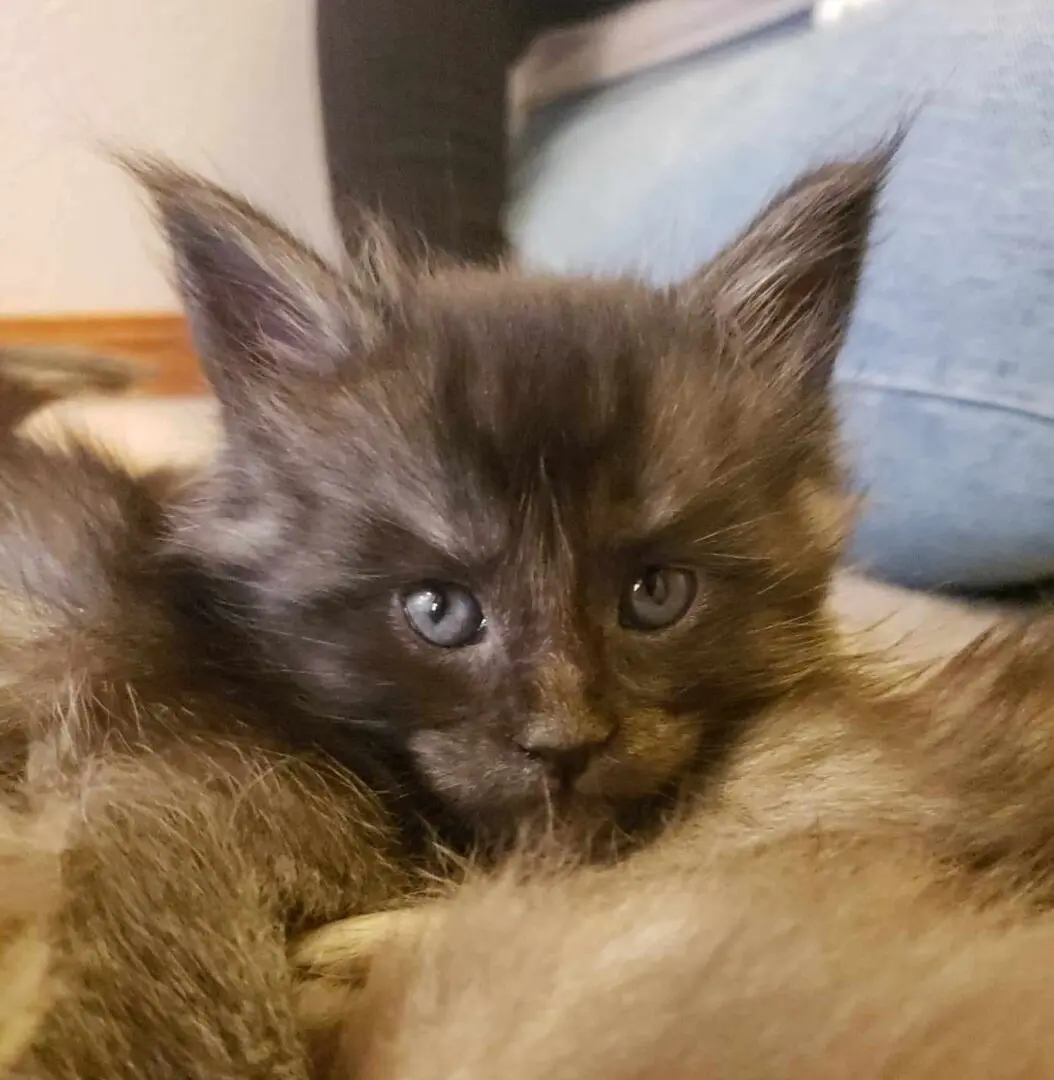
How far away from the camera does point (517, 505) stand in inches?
32.0

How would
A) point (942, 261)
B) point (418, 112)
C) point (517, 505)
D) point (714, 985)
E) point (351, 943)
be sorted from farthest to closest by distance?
point (418, 112) < point (942, 261) < point (517, 505) < point (351, 943) < point (714, 985)

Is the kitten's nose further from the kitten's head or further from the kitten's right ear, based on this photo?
the kitten's right ear

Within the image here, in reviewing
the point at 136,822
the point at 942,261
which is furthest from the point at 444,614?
the point at 942,261

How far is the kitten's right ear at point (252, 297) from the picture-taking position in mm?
902

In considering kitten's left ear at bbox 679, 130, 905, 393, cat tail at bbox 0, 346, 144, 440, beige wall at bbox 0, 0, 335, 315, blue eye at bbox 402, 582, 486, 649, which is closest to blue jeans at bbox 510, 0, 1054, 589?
kitten's left ear at bbox 679, 130, 905, 393

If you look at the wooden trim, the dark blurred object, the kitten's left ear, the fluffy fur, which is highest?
the dark blurred object

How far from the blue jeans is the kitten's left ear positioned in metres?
0.19

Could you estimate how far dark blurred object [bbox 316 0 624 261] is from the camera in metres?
1.93

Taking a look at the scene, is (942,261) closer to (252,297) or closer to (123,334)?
(252,297)

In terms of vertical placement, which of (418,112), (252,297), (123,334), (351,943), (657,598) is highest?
(418,112)

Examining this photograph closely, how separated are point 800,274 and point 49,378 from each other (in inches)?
31.0

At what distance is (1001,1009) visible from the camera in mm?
560

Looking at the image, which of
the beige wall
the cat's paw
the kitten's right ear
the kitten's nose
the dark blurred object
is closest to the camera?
the cat's paw

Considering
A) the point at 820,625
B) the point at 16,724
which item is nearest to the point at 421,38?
the point at 820,625
